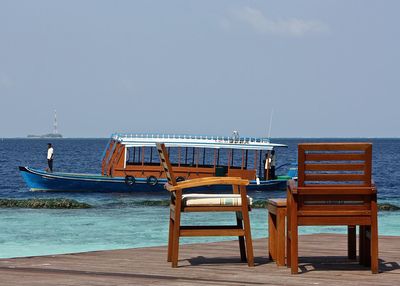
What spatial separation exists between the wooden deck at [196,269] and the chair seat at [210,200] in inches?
20.3

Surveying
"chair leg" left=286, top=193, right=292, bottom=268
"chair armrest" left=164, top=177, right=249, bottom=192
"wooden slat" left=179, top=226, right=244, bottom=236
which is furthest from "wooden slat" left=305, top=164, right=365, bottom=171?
"wooden slat" left=179, top=226, right=244, bottom=236

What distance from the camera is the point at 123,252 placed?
30.2 feet

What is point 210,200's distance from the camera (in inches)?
303

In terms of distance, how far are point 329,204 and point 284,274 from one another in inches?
25.6

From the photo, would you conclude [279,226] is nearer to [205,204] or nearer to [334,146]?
[205,204]

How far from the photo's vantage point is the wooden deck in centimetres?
707

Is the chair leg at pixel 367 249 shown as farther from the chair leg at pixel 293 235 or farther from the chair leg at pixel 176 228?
the chair leg at pixel 176 228

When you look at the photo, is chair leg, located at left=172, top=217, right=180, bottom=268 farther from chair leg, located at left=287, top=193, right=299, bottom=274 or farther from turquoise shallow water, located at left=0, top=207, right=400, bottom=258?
turquoise shallow water, located at left=0, top=207, right=400, bottom=258

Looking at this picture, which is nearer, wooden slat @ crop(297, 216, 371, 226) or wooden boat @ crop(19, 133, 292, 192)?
wooden slat @ crop(297, 216, 371, 226)

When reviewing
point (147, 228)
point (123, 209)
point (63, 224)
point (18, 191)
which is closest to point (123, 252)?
point (147, 228)

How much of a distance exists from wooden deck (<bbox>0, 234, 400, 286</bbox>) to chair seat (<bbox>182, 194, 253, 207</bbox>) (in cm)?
51

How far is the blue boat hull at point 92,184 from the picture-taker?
34062mm

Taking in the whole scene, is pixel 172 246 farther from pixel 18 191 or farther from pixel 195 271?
pixel 18 191

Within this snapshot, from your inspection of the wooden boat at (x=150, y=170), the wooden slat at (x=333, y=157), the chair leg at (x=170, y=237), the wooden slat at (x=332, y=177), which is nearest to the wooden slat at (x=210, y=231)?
the chair leg at (x=170, y=237)
